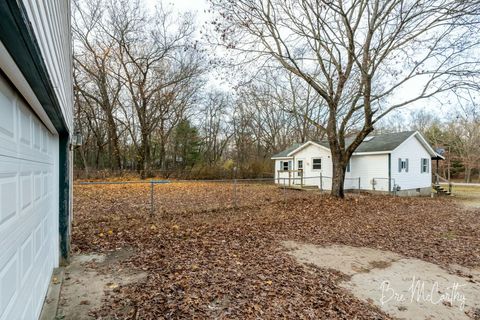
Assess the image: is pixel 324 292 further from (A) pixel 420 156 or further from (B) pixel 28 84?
(A) pixel 420 156

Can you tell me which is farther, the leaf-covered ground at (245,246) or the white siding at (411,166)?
the white siding at (411,166)

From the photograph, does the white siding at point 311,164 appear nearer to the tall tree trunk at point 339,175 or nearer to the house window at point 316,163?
the house window at point 316,163

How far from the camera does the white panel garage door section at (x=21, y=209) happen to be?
1552 millimetres

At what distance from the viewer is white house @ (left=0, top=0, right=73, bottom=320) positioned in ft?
3.78

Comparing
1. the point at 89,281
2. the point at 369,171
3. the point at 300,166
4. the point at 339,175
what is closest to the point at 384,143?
the point at 369,171

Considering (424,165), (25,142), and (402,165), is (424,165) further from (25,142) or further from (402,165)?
(25,142)

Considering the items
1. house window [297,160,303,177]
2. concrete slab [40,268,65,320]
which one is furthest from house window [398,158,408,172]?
concrete slab [40,268,65,320]

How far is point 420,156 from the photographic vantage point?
18438mm

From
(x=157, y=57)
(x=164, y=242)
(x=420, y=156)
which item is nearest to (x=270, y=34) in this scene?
(x=164, y=242)

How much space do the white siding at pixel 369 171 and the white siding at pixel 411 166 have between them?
1.84 ft

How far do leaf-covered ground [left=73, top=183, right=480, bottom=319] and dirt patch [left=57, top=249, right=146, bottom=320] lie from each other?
181mm

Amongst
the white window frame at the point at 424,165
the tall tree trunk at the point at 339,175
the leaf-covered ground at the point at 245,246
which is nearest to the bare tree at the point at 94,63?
the leaf-covered ground at the point at 245,246

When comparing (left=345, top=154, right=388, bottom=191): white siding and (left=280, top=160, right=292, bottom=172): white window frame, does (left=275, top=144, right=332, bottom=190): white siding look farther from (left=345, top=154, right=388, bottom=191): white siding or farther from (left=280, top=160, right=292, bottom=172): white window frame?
(left=345, top=154, right=388, bottom=191): white siding

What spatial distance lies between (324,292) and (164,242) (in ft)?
11.2
